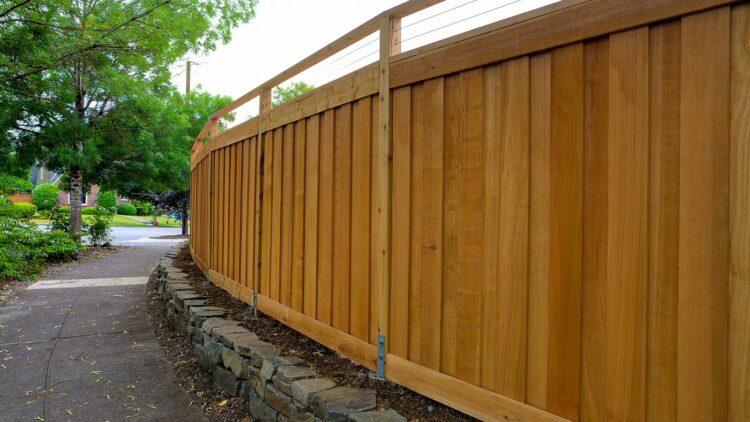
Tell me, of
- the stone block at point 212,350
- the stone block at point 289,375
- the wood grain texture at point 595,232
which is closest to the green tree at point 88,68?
the stone block at point 212,350

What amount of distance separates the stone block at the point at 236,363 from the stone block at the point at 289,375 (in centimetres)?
45

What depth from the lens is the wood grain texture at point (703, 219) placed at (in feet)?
4.00

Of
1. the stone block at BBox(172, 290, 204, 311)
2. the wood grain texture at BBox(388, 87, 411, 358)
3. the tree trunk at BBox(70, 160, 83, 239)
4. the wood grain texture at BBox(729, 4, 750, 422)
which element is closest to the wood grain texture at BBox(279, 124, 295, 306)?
the wood grain texture at BBox(388, 87, 411, 358)

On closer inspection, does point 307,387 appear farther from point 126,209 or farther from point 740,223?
point 126,209

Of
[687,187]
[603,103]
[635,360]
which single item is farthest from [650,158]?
[635,360]

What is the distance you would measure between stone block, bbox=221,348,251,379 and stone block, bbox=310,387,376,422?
35.3 inches

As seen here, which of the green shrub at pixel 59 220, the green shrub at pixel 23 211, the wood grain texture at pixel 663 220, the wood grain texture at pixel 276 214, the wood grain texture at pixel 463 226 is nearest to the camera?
the wood grain texture at pixel 663 220

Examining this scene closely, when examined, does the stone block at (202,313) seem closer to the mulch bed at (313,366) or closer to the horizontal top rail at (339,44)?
the mulch bed at (313,366)

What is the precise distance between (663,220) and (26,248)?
9486 mm

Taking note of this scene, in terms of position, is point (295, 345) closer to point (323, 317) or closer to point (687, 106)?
point (323, 317)

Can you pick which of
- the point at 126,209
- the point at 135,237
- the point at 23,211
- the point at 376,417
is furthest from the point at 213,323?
the point at 126,209

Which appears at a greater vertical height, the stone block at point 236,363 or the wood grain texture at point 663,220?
the wood grain texture at point 663,220

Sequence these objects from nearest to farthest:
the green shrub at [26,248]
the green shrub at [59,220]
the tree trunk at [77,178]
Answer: the green shrub at [26,248] < the tree trunk at [77,178] < the green shrub at [59,220]

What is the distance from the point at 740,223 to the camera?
1.19 meters
